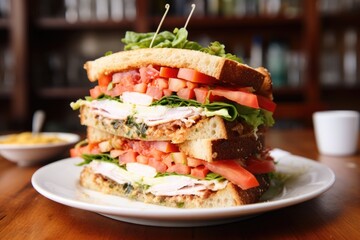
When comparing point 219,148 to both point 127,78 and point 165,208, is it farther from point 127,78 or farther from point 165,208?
point 127,78

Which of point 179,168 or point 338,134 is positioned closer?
point 179,168

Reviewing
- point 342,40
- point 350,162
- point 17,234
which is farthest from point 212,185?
point 342,40

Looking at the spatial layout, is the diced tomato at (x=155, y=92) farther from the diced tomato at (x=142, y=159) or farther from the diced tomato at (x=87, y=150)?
the diced tomato at (x=87, y=150)

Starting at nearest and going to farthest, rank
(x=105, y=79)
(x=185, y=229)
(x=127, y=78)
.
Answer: (x=185, y=229) < (x=127, y=78) < (x=105, y=79)

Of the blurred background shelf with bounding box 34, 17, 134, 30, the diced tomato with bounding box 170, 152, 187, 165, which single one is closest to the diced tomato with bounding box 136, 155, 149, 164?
the diced tomato with bounding box 170, 152, 187, 165

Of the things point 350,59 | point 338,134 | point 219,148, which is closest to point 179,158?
point 219,148

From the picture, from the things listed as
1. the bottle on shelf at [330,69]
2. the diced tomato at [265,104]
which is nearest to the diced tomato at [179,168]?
the diced tomato at [265,104]

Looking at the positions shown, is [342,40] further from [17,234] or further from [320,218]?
[17,234]

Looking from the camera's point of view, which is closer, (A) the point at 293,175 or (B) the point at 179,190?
(B) the point at 179,190
